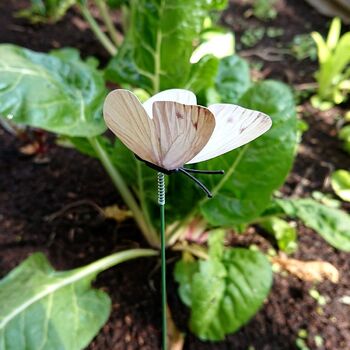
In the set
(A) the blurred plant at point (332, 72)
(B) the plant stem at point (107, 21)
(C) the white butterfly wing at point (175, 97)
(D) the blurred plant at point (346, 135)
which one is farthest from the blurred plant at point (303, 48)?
(C) the white butterfly wing at point (175, 97)

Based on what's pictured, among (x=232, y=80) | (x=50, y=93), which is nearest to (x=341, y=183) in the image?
(x=232, y=80)

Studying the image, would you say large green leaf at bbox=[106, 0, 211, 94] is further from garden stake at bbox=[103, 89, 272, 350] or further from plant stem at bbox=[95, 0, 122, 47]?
plant stem at bbox=[95, 0, 122, 47]

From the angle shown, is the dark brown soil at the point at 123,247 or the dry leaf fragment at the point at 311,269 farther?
the dry leaf fragment at the point at 311,269

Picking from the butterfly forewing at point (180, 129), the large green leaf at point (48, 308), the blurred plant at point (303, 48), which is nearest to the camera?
the butterfly forewing at point (180, 129)

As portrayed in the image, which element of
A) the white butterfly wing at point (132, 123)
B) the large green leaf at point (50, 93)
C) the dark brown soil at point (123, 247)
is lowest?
the dark brown soil at point (123, 247)

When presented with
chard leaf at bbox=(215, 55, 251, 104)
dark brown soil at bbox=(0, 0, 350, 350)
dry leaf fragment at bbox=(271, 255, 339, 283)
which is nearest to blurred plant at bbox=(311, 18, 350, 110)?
dark brown soil at bbox=(0, 0, 350, 350)

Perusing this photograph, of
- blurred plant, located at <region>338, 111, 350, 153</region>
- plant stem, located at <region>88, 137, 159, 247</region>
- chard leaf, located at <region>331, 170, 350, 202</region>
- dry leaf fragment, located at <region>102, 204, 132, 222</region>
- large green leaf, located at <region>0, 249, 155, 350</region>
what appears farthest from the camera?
blurred plant, located at <region>338, 111, 350, 153</region>

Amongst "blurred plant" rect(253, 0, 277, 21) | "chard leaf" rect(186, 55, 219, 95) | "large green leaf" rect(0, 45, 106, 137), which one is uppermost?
"chard leaf" rect(186, 55, 219, 95)

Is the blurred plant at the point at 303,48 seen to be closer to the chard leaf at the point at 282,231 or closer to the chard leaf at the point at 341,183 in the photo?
the chard leaf at the point at 341,183
